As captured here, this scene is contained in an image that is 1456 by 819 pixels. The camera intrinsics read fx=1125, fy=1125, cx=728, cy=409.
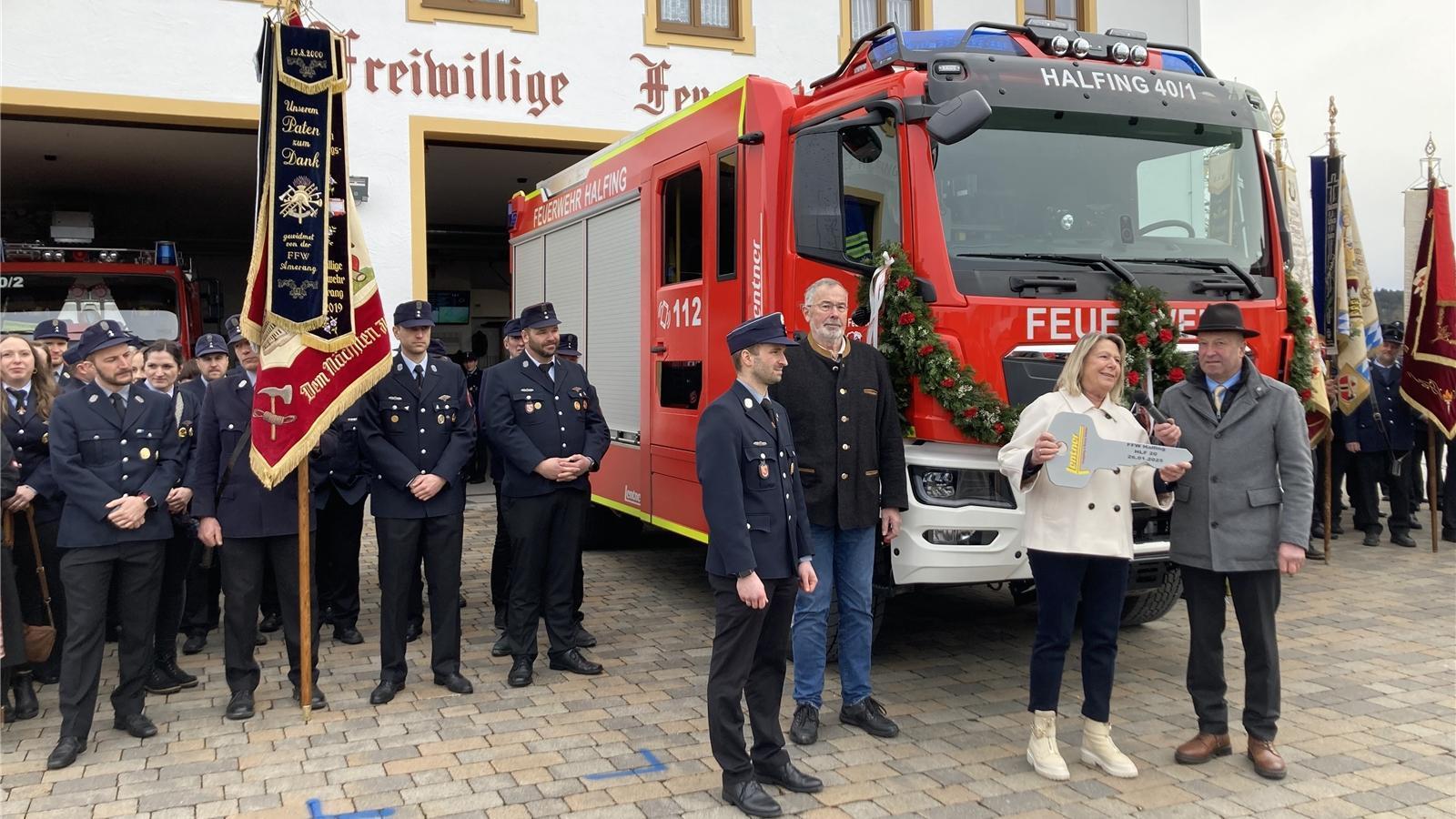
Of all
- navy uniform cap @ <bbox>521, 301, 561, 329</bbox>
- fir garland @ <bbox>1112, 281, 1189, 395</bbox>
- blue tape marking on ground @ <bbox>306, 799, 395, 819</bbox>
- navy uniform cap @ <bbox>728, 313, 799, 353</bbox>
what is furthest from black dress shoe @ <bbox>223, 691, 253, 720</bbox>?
fir garland @ <bbox>1112, 281, 1189, 395</bbox>

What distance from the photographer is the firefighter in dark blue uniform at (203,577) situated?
6621 mm

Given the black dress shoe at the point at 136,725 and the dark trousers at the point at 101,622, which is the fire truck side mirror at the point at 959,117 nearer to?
the dark trousers at the point at 101,622

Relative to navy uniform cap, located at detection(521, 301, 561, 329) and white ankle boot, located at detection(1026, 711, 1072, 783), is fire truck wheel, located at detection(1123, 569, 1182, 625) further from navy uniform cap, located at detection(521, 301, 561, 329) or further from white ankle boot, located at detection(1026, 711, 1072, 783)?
navy uniform cap, located at detection(521, 301, 561, 329)

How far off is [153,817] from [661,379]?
12.4ft

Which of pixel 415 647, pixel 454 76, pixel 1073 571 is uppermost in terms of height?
pixel 454 76

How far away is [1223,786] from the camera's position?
14.2 feet

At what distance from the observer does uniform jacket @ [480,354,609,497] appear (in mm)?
5898

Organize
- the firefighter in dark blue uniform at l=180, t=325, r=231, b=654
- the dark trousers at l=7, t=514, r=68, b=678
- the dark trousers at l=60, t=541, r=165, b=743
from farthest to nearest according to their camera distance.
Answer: the firefighter in dark blue uniform at l=180, t=325, r=231, b=654, the dark trousers at l=7, t=514, r=68, b=678, the dark trousers at l=60, t=541, r=165, b=743

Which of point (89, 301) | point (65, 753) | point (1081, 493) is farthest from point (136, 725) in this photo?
point (89, 301)

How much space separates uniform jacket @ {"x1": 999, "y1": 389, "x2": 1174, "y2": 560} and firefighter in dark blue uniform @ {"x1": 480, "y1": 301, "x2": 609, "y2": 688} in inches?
97.2

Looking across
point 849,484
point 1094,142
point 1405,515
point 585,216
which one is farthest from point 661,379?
point 1405,515

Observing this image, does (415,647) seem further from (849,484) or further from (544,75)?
(544,75)

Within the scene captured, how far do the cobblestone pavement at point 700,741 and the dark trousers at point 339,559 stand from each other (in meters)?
0.22

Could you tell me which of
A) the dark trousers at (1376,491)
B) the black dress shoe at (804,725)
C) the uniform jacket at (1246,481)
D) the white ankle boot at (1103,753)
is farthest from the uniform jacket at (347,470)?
the dark trousers at (1376,491)
